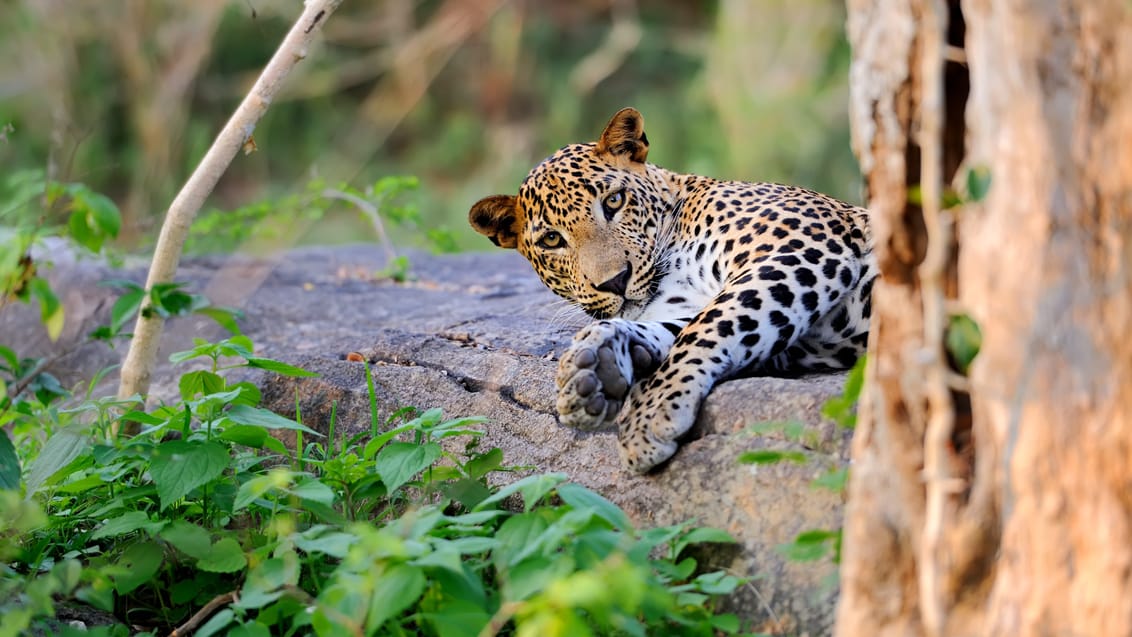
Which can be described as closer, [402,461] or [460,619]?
[460,619]

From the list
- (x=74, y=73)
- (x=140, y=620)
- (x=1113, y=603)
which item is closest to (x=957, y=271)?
(x=1113, y=603)

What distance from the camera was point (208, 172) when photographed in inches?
180

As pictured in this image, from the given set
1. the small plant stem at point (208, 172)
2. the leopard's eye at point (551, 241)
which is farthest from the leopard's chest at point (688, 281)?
the small plant stem at point (208, 172)

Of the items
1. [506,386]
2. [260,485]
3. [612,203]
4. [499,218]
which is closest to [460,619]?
[260,485]

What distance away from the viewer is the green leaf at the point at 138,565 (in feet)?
11.4

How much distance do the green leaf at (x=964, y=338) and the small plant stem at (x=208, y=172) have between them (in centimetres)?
278

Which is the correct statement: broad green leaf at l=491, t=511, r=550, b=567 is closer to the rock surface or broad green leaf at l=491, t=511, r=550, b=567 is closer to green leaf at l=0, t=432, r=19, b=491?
the rock surface

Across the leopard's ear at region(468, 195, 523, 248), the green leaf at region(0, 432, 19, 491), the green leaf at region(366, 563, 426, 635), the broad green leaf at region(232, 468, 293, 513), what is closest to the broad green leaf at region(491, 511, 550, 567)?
the green leaf at region(366, 563, 426, 635)

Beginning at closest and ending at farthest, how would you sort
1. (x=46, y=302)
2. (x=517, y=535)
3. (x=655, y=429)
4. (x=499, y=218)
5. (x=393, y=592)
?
(x=393, y=592) < (x=517, y=535) < (x=655, y=429) < (x=46, y=302) < (x=499, y=218)

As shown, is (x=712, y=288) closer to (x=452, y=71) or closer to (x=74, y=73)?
(x=74, y=73)

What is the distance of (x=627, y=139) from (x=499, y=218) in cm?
64

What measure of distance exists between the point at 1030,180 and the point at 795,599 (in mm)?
1380

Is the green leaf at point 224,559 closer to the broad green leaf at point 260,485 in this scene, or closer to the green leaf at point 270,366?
the broad green leaf at point 260,485

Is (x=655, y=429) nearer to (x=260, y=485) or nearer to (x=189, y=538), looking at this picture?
(x=260, y=485)
